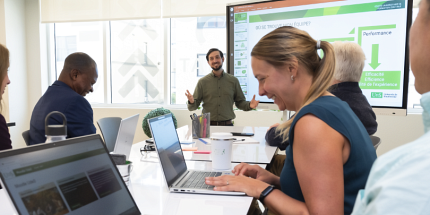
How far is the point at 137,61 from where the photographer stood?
5.47 m

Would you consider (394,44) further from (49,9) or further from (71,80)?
(49,9)

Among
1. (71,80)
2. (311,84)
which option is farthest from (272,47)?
(71,80)

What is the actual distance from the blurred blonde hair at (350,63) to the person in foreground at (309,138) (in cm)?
91

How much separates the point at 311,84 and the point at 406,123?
3.82m

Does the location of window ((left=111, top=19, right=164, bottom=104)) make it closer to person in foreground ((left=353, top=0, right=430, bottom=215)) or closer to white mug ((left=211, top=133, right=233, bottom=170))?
white mug ((left=211, top=133, right=233, bottom=170))

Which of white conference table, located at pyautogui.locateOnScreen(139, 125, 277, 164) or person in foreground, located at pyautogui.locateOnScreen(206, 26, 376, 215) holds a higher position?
person in foreground, located at pyautogui.locateOnScreen(206, 26, 376, 215)

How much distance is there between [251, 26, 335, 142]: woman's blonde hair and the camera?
1135mm

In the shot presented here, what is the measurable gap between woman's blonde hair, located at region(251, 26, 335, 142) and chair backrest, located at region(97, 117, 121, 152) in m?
1.73

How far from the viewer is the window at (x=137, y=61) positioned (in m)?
5.39

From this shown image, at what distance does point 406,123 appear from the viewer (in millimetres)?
4254

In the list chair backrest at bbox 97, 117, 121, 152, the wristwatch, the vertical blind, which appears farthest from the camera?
the vertical blind

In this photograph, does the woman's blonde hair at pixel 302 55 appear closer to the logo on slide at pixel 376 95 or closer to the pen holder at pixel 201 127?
the pen holder at pixel 201 127

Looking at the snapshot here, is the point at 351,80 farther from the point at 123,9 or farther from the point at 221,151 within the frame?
the point at 123,9

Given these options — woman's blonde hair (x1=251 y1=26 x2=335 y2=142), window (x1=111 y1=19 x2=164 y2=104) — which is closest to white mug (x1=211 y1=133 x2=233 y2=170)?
woman's blonde hair (x1=251 y1=26 x2=335 y2=142)
